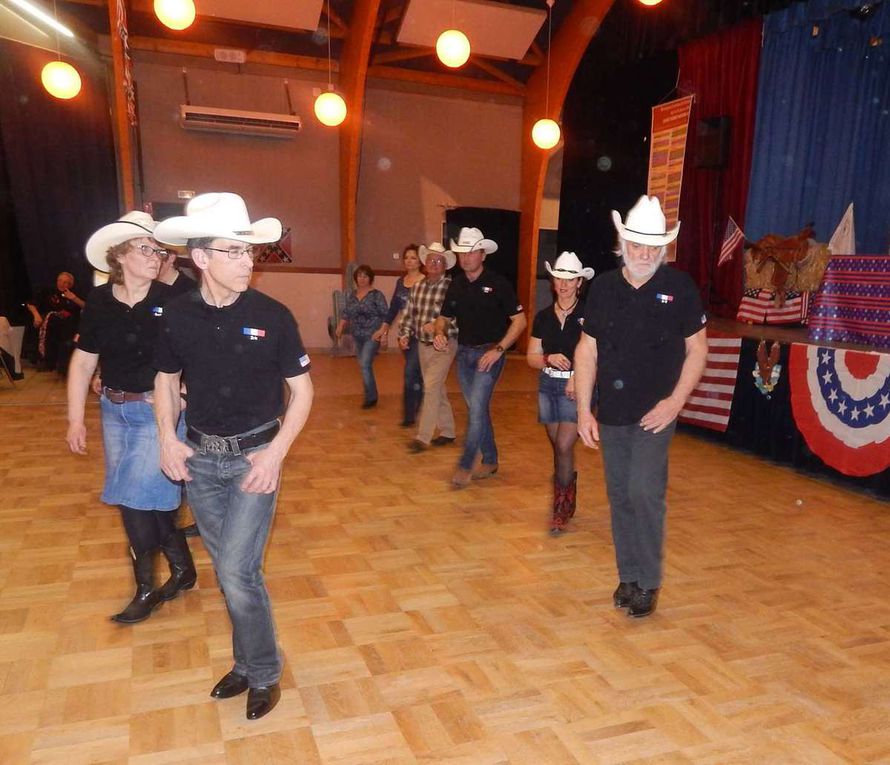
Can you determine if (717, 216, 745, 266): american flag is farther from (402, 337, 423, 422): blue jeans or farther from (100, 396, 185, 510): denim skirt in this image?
(100, 396, 185, 510): denim skirt

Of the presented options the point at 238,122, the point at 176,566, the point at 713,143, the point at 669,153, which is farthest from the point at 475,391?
the point at 238,122

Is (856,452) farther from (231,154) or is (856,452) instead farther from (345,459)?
(231,154)

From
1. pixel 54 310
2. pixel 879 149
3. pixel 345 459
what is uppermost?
pixel 879 149

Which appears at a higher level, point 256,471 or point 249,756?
point 256,471

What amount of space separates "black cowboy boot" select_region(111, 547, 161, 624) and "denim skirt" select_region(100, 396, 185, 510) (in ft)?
0.92

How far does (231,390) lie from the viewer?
2.16 meters

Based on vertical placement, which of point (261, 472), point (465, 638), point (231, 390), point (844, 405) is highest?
point (231, 390)

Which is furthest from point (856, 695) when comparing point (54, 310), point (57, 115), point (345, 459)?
point (57, 115)

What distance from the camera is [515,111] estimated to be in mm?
13430

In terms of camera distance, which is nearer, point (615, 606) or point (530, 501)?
point (615, 606)

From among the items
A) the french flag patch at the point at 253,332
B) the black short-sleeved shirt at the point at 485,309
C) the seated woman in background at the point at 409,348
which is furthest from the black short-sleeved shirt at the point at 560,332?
the seated woman in background at the point at 409,348

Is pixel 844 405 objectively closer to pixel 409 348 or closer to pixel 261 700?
pixel 409 348

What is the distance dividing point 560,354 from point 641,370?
1021 mm

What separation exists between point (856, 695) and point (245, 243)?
2665 millimetres
